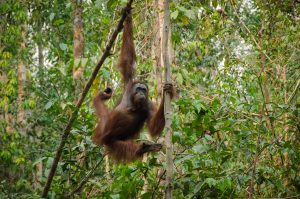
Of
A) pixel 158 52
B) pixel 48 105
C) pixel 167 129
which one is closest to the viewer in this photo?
pixel 167 129

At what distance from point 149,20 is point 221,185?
279 cm

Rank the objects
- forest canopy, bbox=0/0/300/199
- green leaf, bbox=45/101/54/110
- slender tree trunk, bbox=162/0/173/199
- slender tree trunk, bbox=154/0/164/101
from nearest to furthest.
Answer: slender tree trunk, bbox=162/0/173/199
forest canopy, bbox=0/0/300/199
green leaf, bbox=45/101/54/110
slender tree trunk, bbox=154/0/164/101

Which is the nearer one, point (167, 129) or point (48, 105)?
point (167, 129)

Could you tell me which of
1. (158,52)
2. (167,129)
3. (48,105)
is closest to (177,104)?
(167,129)

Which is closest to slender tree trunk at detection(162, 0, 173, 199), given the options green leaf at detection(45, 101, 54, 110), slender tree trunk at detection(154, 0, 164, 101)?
green leaf at detection(45, 101, 54, 110)

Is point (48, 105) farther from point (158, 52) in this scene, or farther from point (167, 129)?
point (158, 52)

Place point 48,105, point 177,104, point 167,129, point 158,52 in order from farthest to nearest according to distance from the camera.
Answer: point 158,52 → point 48,105 → point 177,104 → point 167,129

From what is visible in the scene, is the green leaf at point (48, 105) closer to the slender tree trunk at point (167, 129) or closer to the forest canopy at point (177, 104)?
the forest canopy at point (177, 104)

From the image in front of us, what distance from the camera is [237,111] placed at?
13.4 feet

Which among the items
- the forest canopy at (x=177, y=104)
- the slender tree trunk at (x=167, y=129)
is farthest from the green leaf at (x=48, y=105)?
the slender tree trunk at (x=167, y=129)

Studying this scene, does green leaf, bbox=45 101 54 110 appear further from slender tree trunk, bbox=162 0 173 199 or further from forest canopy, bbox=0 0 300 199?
slender tree trunk, bbox=162 0 173 199

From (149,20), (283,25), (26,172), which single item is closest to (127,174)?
(149,20)

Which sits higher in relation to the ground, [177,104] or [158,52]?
[158,52]

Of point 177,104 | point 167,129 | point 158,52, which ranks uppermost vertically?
point 158,52
